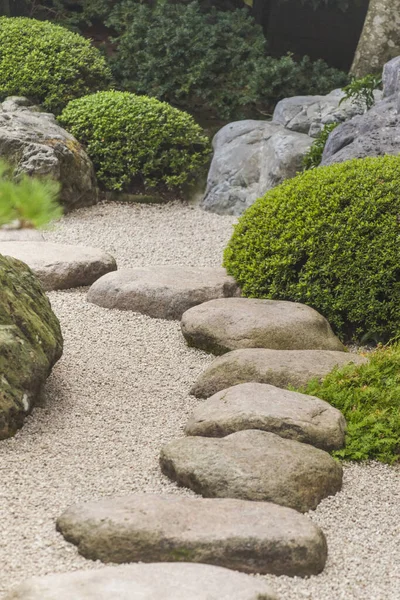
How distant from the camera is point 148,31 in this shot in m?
11.4

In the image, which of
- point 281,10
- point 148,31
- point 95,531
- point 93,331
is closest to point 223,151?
point 148,31

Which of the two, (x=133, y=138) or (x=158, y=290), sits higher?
(x=133, y=138)

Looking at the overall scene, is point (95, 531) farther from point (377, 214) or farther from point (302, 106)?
point (302, 106)

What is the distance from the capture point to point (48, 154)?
920 cm

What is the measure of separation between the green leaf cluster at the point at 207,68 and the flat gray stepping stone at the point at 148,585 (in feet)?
29.1

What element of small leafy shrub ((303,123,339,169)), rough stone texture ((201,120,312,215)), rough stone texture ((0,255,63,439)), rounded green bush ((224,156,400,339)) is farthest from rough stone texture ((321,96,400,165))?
rough stone texture ((0,255,63,439))

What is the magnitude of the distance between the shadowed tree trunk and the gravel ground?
5696 mm

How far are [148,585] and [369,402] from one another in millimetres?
2314

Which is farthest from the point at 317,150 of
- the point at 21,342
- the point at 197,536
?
the point at 197,536

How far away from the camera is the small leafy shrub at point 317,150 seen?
9133 mm

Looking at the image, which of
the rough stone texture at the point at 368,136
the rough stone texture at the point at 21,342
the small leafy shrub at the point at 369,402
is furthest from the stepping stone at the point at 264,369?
the rough stone texture at the point at 368,136

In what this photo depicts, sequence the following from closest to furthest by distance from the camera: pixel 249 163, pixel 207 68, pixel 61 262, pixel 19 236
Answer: pixel 61 262, pixel 19 236, pixel 249 163, pixel 207 68

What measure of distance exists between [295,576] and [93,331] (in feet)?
10.6

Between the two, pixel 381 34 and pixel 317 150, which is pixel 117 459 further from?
pixel 381 34
